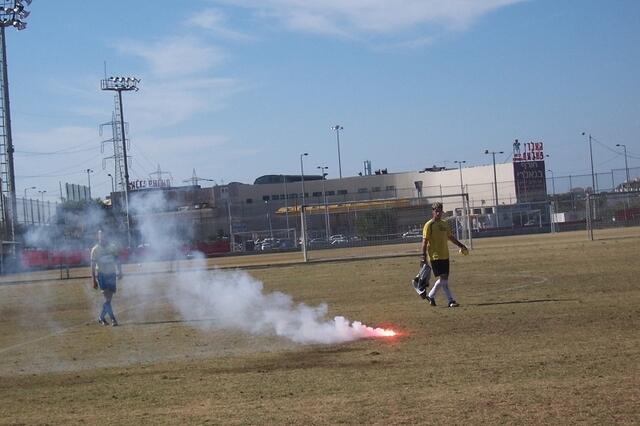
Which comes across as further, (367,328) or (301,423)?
(367,328)

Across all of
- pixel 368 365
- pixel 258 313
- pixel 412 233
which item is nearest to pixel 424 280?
pixel 258 313

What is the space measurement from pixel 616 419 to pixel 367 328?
8.19 metres

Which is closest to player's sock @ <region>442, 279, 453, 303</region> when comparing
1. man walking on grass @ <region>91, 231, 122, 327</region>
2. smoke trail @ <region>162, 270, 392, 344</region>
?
smoke trail @ <region>162, 270, 392, 344</region>

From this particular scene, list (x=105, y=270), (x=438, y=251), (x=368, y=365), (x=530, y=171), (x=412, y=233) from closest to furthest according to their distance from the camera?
(x=368, y=365), (x=438, y=251), (x=105, y=270), (x=412, y=233), (x=530, y=171)

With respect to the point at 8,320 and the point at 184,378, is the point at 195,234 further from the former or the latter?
the point at 184,378

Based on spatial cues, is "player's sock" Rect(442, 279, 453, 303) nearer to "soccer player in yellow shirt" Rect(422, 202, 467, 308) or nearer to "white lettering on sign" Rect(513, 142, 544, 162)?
"soccer player in yellow shirt" Rect(422, 202, 467, 308)

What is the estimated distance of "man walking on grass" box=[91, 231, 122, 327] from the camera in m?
20.5

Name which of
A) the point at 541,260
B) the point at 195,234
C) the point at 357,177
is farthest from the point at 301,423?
the point at 357,177

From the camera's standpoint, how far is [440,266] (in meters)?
18.9

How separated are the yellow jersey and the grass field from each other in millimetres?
1227

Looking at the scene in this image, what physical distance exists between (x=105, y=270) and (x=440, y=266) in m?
8.54

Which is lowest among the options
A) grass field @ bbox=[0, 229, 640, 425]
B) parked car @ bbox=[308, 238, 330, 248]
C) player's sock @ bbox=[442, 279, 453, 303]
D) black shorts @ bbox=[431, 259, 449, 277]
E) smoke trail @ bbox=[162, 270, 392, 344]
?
grass field @ bbox=[0, 229, 640, 425]

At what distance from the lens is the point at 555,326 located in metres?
14.2

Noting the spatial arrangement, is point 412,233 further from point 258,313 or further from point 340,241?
point 258,313
